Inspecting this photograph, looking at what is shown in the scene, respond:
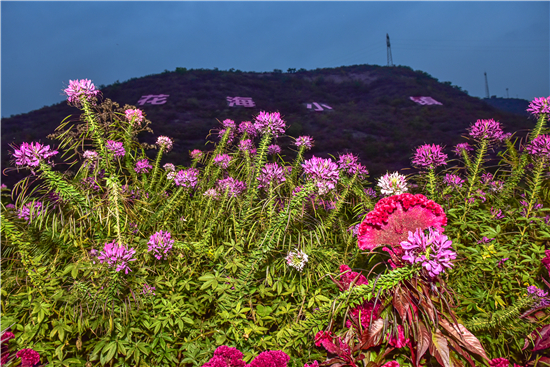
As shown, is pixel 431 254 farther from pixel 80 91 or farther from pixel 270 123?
pixel 80 91

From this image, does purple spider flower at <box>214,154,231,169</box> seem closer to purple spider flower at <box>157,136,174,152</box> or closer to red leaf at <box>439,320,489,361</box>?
purple spider flower at <box>157,136,174,152</box>

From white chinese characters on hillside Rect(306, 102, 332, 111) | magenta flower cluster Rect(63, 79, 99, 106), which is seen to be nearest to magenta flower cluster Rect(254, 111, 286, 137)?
magenta flower cluster Rect(63, 79, 99, 106)

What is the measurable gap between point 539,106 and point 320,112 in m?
16.1

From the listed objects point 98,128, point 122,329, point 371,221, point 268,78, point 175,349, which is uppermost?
point 268,78

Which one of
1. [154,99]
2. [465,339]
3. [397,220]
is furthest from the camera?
[154,99]

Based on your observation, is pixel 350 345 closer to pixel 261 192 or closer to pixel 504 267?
pixel 504 267

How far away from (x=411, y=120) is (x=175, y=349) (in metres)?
17.7

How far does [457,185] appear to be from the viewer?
7.49 feet

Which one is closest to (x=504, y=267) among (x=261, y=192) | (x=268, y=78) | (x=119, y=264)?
(x=261, y=192)

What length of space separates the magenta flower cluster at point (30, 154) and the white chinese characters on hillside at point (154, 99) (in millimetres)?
16127

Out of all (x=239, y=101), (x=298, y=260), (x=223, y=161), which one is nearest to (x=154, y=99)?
(x=239, y=101)

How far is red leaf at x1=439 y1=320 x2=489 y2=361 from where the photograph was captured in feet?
4.20

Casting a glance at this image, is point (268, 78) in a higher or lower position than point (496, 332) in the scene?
higher

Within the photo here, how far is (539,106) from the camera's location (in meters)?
2.22
